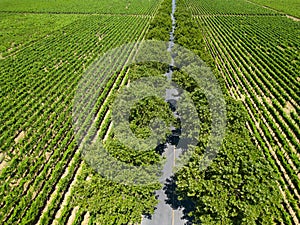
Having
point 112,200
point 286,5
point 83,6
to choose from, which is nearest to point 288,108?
point 112,200

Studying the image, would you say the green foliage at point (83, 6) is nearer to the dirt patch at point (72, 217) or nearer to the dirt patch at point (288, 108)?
→ the dirt patch at point (288, 108)

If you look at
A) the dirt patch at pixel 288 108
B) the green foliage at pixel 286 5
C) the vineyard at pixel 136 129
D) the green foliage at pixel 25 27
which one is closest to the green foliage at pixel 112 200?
the vineyard at pixel 136 129

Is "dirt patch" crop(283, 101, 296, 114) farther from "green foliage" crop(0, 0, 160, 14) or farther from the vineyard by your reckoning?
"green foliage" crop(0, 0, 160, 14)

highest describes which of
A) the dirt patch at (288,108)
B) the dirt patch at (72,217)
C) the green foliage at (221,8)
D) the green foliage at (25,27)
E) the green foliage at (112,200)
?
the green foliage at (221,8)

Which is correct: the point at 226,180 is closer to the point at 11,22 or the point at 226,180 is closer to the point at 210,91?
the point at 210,91

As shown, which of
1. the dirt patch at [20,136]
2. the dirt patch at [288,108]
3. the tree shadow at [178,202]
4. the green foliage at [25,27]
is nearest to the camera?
the tree shadow at [178,202]

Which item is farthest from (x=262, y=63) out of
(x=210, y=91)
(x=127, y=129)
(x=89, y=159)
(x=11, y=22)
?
(x=11, y=22)

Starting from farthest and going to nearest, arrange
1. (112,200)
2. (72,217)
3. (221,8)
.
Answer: (221,8)
(72,217)
(112,200)

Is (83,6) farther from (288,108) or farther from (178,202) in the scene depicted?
(178,202)
